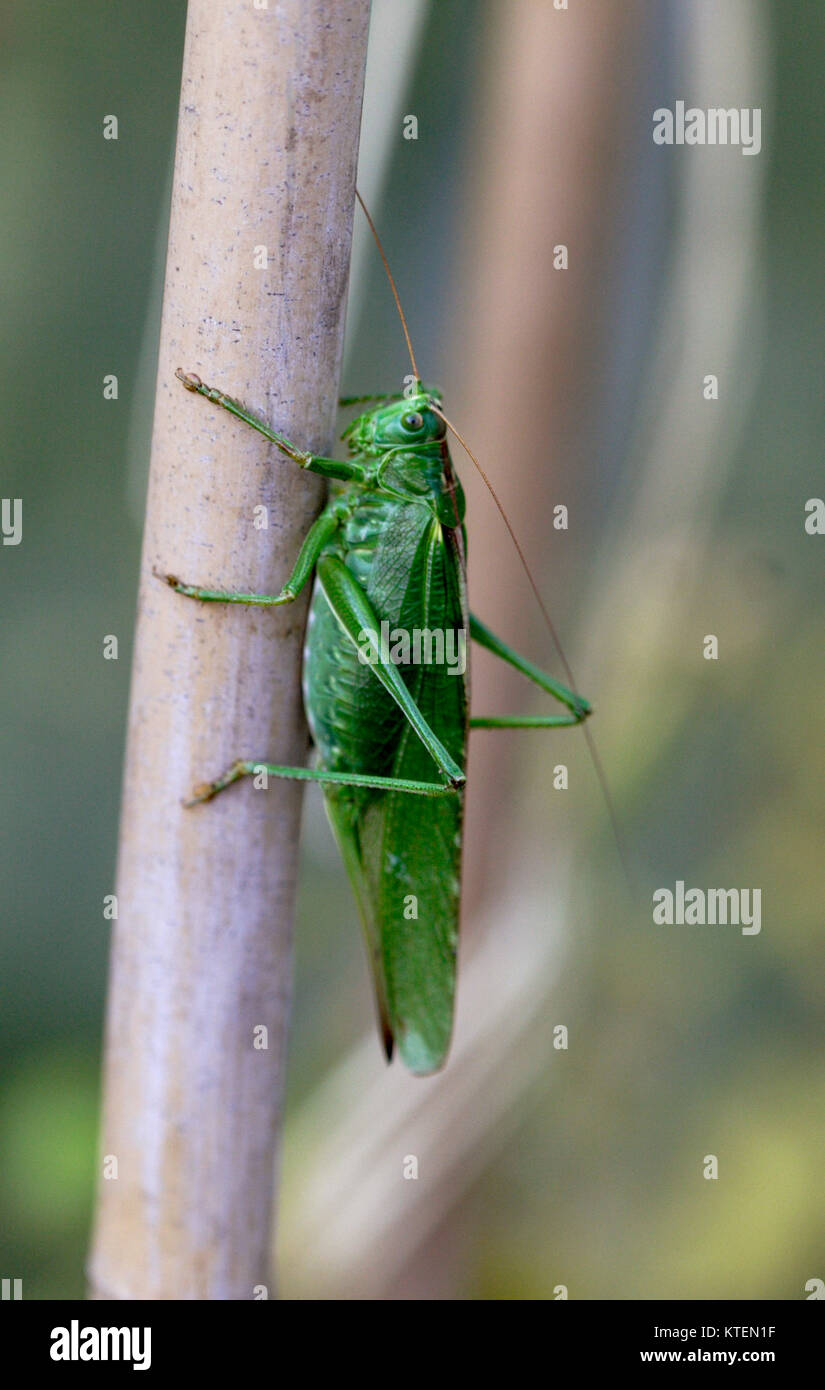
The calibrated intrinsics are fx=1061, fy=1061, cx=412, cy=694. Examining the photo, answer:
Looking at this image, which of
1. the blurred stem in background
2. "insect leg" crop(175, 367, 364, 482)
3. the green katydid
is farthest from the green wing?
"insect leg" crop(175, 367, 364, 482)

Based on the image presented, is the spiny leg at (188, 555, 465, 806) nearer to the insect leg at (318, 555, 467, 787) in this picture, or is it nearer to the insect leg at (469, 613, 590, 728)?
the insect leg at (318, 555, 467, 787)

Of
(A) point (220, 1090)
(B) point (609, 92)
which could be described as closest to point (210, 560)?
(A) point (220, 1090)

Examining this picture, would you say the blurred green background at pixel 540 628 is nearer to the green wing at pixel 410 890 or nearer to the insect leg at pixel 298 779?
the green wing at pixel 410 890

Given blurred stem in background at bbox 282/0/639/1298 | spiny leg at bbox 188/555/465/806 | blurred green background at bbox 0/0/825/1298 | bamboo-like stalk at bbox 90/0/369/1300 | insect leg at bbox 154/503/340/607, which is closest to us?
bamboo-like stalk at bbox 90/0/369/1300

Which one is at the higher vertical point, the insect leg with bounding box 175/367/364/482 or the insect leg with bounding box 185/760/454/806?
the insect leg with bounding box 175/367/364/482

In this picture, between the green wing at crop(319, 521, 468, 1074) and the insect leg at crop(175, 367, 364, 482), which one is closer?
the insect leg at crop(175, 367, 364, 482)

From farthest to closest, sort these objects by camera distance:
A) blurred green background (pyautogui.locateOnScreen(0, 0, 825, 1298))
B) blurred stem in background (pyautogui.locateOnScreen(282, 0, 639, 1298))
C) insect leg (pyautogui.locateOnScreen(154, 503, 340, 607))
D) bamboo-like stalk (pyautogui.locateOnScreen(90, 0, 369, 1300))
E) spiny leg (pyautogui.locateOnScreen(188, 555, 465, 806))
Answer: blurred green background (pyautogui.locateOnScreen(0, 0, 825, 1298)) → blurred stem in background (pyautogui.locateOnScreen(282, 0, 639, 1298)) → spiny leg (pyautogui.locateOnScreen(188, 555, 465, 806)) → insect leg (pyautogui.locateOnScreen(154, 503, 340, 607)) → bamboo-like stalk (pyautogui.locateOnScreen(90, 0, 369, 1300))

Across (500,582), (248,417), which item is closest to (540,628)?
(500,582)

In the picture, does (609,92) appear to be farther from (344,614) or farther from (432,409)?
(344,614)
